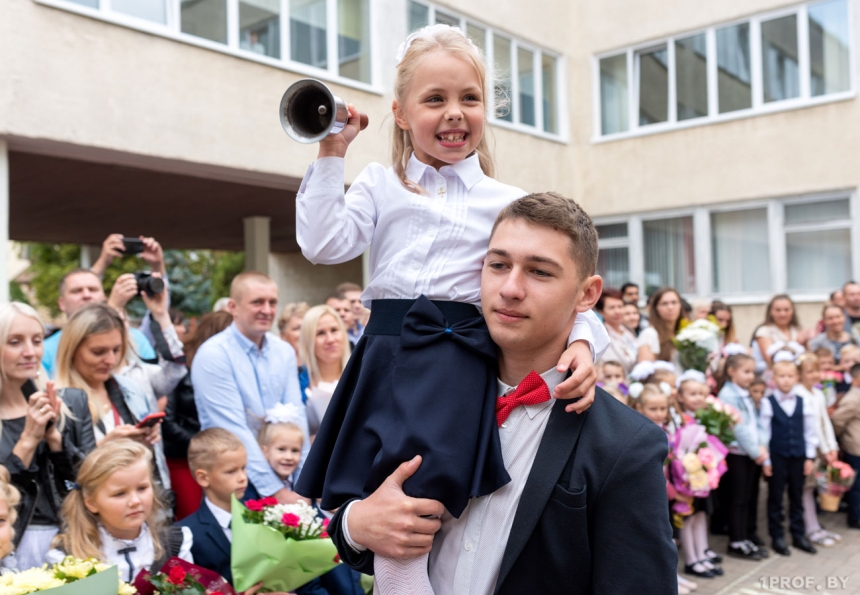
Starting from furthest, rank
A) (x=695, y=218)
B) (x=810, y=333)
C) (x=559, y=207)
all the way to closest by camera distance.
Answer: (x=695, y=218)
(x=810, y=333)
(x=559, y=207)

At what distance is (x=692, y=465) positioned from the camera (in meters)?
6.17

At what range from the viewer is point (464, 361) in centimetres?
196

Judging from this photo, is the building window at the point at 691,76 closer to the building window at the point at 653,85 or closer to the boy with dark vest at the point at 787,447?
the building window at the point at 653,85

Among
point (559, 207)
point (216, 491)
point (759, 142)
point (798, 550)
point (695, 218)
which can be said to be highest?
point (759, 142)

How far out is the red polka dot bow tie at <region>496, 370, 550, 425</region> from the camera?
1.93 meters

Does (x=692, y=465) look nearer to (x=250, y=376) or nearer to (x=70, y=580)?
(x=250, y=376)

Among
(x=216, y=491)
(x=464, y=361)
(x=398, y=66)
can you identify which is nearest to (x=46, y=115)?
(x=216, y=491)

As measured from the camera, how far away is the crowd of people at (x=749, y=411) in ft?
21.6

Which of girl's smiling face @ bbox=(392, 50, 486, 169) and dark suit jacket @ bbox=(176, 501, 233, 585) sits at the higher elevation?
girl's smiling face @ bbox=(392, 50, 486, 169)

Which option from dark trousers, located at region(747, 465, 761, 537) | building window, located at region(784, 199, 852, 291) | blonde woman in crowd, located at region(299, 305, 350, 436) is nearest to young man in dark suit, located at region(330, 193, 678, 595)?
blonde woman in crowd, located at region(299, 305, 350, 436)

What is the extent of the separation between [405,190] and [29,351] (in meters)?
2.54

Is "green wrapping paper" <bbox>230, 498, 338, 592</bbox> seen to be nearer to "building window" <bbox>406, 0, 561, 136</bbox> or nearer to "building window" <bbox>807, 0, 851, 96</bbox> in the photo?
"building window" <bbox>406, 0, 561, 136</bbox>

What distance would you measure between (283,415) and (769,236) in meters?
10.7

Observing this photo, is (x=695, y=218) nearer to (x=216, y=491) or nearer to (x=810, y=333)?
(x=810, y=333)
